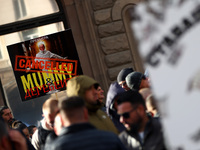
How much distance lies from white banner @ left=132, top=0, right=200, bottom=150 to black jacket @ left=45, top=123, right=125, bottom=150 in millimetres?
352

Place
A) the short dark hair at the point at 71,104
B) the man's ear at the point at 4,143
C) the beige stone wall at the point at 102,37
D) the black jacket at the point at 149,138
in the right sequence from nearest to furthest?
the short dark hair at the point at 71,104 < the man's ear at the point at 4,143 < the black jacket at the point at 149,138 < the beige stone wall at the point at 102,37

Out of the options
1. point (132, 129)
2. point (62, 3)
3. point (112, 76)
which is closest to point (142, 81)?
point (132, 129)

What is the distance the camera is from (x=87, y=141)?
9.77ft

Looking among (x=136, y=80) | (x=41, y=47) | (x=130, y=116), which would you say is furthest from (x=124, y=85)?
(x=130, y=116)

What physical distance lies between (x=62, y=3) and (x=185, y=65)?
8063mm

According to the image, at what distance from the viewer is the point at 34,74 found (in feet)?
28.9

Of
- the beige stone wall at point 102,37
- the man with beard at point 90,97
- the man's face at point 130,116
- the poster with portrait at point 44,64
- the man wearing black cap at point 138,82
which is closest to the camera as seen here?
the man's face at point 130,116

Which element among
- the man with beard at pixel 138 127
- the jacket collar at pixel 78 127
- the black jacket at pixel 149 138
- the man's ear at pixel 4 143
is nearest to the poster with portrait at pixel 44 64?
the man with beard at pixel 138 127

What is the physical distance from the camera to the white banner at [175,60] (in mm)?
2906

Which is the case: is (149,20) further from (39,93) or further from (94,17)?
(94,17)

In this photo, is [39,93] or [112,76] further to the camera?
[112,76]

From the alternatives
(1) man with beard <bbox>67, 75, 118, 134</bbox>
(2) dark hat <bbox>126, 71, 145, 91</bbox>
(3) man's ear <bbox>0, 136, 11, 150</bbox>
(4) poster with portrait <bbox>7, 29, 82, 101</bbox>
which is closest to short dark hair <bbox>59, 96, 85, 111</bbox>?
(3) man's ear <bbox>0, 136, 11, 150</bbox>

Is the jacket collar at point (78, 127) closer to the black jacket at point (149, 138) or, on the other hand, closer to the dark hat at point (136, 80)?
the black jacket at point (149, 138)

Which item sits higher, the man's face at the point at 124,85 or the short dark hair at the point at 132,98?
the short dark hair at the point at 132,98
